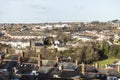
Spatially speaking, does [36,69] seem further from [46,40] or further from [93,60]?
[46,40]

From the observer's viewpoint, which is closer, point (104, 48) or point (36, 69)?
point (36, 69)

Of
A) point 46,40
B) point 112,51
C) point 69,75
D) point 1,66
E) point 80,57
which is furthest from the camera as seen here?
point 46,40

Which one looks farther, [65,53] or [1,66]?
[65,53]

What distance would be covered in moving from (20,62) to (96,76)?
29.7ft

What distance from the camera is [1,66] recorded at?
156 ft

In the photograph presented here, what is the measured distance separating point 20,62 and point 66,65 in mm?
A: 5061

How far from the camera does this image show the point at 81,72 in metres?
45.5

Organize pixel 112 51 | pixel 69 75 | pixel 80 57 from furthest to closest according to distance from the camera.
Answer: pixel 112 51
pixel 80 57
pixel 69 75

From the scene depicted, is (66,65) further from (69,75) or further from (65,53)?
(65,53)

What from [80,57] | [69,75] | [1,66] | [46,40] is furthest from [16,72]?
[46,40]

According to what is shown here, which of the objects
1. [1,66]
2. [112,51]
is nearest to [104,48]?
[112,51]

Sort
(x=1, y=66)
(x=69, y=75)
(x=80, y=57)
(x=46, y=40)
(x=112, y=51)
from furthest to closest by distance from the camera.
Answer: (x=46, y=40) < (x=112, y=51) < (x=80, y=57) < (x=1, y=66) < (x=69, y=75)

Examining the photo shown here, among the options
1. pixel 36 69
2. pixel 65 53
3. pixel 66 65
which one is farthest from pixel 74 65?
pixel 65 53

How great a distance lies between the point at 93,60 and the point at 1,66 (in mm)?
27202
